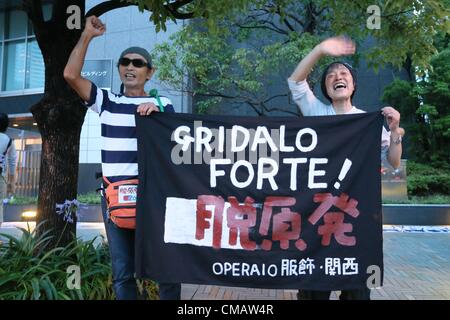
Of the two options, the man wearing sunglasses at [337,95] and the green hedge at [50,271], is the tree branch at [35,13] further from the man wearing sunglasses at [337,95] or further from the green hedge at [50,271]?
the man wearing sunglasses at [337,95]

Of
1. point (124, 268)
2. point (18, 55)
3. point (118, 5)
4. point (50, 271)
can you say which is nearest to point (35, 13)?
point (118, 5)

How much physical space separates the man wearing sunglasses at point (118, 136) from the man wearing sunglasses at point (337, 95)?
110 cm

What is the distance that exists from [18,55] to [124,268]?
1891 cm

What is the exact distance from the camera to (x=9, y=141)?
17.9 ft

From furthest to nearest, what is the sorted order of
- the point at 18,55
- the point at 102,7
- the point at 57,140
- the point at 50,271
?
the point at 18,55
the point at 102,7
the point at 57,140
the point at 50,271

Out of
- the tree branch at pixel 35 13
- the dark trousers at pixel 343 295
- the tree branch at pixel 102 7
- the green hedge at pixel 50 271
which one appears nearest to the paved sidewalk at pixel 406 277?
the green hedge at pixel 50 271

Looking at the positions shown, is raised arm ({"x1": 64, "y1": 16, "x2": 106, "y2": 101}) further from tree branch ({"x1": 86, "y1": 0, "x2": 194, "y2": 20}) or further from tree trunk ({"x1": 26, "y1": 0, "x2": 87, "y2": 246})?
tree branch ({"x1": 86, "y1": 0, "x2": 194, "y2": 20})

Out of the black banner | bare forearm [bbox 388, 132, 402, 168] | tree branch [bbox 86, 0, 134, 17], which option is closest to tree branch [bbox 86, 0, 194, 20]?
tree branch [bbox 86, 0, 134, 17]

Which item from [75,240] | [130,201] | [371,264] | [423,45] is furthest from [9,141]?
[423,45]

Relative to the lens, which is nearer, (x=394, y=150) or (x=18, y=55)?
(x=394, y=150)

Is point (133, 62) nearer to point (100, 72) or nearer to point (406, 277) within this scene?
point (406, 277)

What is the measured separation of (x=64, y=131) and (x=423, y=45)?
13.5 ft

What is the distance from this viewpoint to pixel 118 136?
10.5 feet

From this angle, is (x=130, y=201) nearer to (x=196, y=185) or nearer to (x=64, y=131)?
(x=196, y=185)
